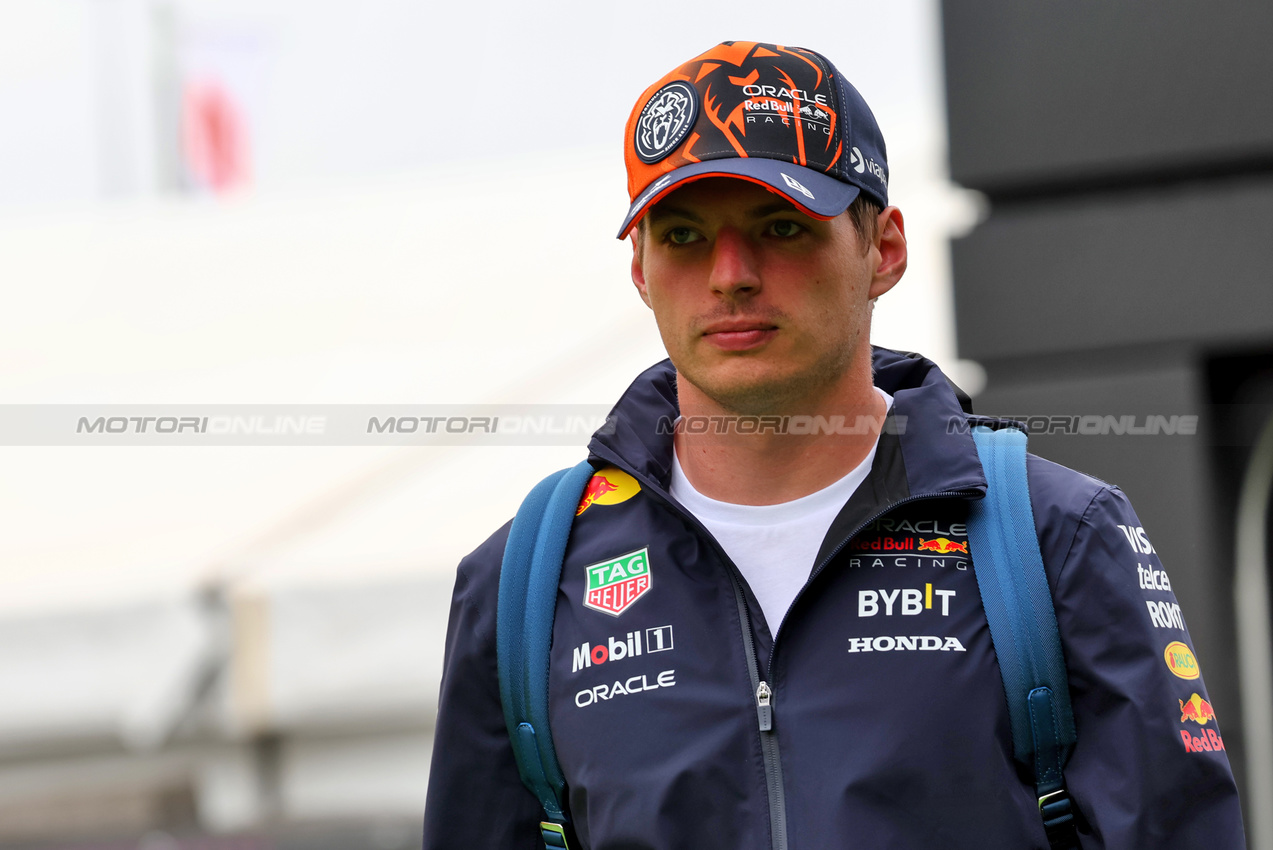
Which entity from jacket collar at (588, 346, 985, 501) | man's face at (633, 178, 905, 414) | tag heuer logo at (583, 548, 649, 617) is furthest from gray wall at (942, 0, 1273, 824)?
tag heuer logo at (583, 548, 649, 617)

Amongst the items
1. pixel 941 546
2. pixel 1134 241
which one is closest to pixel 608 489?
pixel 941 546

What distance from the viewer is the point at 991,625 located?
1640 mm

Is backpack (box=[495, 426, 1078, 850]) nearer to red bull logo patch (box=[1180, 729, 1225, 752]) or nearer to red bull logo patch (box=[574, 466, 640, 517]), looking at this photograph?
red bull logo patch (box=[574, 466, 640, 517])

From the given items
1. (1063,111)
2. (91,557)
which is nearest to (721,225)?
(1063,111)

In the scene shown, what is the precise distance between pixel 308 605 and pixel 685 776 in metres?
4.85

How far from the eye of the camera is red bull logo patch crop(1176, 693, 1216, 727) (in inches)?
63.3

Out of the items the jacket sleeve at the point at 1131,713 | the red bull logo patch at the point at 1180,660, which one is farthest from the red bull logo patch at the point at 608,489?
the red bull logo patch at the point at 1180,660

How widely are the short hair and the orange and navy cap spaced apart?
0.05ft

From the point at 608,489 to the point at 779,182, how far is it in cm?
51

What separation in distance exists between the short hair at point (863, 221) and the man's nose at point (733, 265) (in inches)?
4.9

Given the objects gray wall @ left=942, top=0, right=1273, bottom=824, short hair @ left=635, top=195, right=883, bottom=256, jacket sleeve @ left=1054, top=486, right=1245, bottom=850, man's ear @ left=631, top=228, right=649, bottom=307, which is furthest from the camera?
gray wall @ left=942, top=0, right=1273, bottom=824

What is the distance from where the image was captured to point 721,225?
182 centimetres

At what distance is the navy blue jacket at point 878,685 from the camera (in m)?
1.59

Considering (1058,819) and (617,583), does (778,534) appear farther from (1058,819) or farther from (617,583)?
(1058,819)
